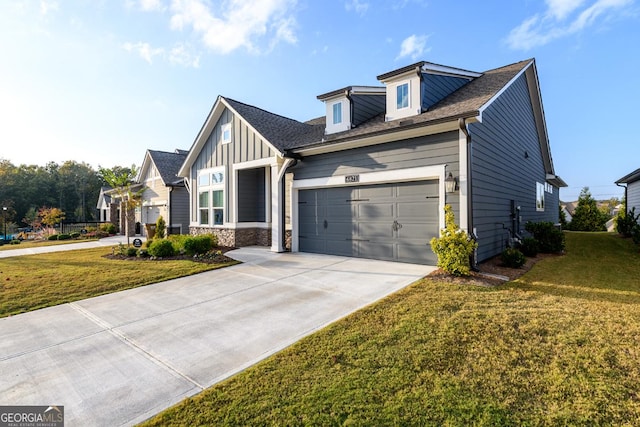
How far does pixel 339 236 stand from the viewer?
9.27 metres

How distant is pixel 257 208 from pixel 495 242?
29.2 feet

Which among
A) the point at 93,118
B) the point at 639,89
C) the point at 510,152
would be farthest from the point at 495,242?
the point at 93,118

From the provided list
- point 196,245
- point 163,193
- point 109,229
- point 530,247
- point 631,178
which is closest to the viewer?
point 530,247

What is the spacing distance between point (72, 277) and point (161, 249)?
2.49 metres

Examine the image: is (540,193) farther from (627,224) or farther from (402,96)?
(402,96)

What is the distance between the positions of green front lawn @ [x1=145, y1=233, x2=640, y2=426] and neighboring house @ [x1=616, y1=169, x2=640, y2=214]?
616 inches

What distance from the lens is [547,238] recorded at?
9977mm

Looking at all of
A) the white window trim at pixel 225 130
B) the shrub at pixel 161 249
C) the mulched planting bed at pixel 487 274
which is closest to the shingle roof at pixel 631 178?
the mulched planting bed at pixel 487 274

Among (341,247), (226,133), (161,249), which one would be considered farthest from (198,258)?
(226,133)

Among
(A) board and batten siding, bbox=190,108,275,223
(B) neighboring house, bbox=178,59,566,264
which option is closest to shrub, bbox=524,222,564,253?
(B) neighboring house, bbox=178,59,566,264

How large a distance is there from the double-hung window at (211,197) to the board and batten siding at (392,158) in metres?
4.42

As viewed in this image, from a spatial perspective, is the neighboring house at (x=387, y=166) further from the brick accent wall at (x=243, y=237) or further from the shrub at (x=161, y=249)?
the shrub at (x=161, y=249)

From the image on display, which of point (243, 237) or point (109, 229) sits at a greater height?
point (243, 237)

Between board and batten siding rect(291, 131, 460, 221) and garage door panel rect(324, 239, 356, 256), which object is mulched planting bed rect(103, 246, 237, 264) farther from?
board and batten siding rect(291, 131, 460, 221)
